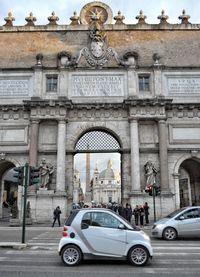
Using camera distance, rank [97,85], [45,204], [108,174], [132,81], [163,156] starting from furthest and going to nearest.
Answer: [108,174] < [97,85] < [132,81] < [163,156] < [45,204]

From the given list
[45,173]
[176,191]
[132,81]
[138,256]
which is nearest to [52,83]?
[132,81]

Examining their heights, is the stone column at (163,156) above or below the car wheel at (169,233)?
above

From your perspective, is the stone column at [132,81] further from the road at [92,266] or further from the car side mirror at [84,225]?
the car side mirror at [84,225]

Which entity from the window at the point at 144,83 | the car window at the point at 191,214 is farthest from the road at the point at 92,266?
the window at the point at 144,83

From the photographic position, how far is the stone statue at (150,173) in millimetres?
23609

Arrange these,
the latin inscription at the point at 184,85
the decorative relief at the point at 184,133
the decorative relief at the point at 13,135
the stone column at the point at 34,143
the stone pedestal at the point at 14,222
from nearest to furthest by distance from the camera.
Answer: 1. the stone pedestal at the point at 14,222
2. the stone column at the point at 34,143
3. the decorative relief at the point at 184,133
4. the decorative relief at the point at 13,135
5. the latin inscription at the point at 184,85

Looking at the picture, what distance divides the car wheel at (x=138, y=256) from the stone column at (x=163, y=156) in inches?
628

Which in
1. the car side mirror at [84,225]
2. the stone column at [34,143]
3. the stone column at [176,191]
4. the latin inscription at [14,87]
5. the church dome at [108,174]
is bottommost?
the car side mirror at [84,225]

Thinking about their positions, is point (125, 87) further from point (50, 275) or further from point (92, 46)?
point (50, 275)

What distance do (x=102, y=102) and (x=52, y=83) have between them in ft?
16.5

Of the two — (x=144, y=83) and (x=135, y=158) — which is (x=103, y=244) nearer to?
(x=135, y=158)

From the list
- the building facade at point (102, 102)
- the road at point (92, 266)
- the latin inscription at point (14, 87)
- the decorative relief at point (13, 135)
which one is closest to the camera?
the road at point (92, 266)

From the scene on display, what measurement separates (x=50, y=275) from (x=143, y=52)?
24.9 metres

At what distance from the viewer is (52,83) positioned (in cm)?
2650
